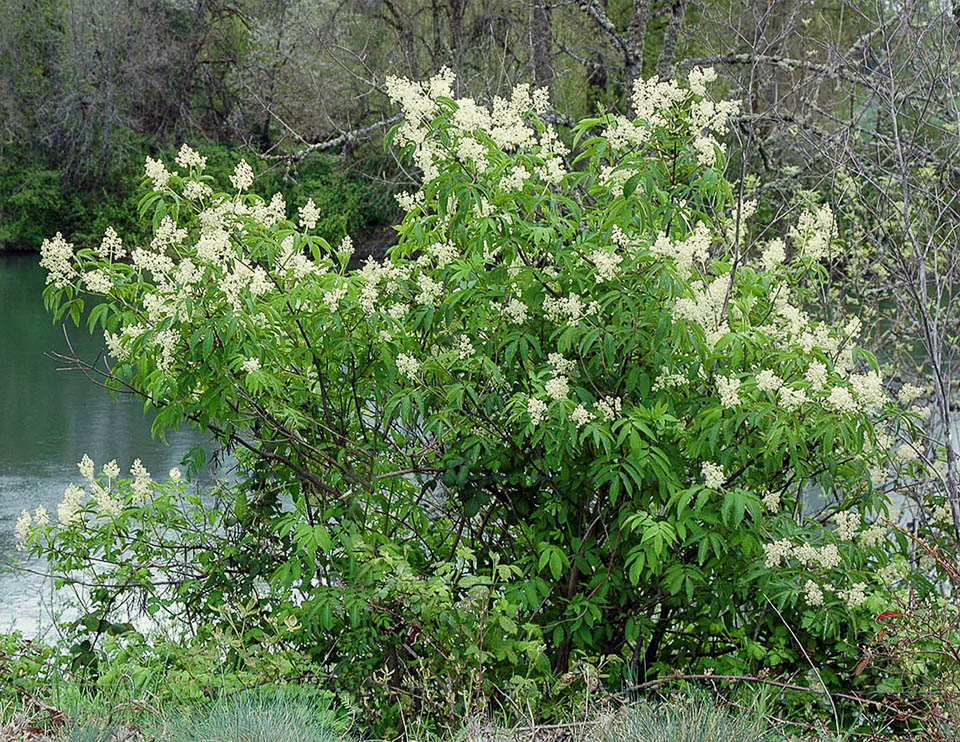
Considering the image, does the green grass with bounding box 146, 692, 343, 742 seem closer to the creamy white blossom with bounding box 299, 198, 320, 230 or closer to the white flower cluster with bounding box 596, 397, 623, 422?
the white flower cluster with bounding box 596, 397, 623, 422

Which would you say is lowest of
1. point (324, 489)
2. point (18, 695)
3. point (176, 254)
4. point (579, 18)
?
point (18, 695)

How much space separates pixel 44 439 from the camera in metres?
9.68

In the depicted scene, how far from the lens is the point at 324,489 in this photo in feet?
12.3

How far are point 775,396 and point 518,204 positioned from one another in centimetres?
107

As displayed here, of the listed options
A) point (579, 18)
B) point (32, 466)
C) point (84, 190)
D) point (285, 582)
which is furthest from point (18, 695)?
point (84, 190)

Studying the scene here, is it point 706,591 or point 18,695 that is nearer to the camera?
point 18,695

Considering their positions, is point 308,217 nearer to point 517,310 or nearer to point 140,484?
point 517,310

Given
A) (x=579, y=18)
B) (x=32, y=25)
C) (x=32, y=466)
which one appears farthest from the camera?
(x=32, y=25)

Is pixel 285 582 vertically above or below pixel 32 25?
below

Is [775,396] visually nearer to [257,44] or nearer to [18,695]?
[18,695]

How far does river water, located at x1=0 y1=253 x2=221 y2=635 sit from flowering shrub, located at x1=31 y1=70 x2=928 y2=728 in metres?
1.85

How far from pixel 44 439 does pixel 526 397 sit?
7.47 meters

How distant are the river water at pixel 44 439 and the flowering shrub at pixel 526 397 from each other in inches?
72.7

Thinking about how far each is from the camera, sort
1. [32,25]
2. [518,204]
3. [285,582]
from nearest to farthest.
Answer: [285,582], [518,204], [32,25]
